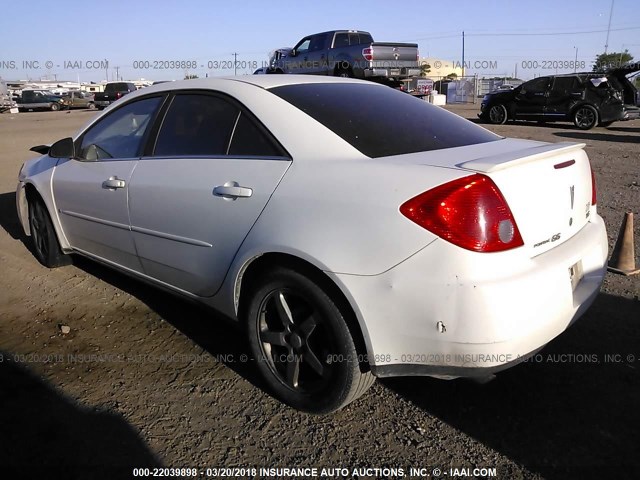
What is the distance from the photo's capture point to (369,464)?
7.72ft

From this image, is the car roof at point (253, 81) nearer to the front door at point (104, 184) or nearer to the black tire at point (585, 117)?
the front door at point (104, 184)

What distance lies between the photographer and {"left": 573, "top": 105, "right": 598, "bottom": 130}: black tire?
15823 mm

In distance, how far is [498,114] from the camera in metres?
18.0

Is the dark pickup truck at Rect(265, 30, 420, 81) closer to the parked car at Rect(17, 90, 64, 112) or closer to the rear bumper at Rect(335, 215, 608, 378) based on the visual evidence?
the rear bumper at Rect(335, 215, 608, 378)

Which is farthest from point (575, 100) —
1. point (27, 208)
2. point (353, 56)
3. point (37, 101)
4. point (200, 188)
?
point (37, 101)

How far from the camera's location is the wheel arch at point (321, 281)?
233 cm

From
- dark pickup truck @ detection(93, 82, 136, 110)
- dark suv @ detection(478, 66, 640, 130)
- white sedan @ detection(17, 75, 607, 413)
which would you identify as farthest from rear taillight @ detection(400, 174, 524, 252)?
dark pickup truck @ detection(93, 82, 136, 110)

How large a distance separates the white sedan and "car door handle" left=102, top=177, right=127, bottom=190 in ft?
0.05

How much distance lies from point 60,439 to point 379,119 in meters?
2.27

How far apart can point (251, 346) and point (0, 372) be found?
156 cm

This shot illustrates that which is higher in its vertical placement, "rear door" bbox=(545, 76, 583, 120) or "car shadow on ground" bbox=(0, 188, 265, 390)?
"rear door" bbox=(545, 76, 583, 120)

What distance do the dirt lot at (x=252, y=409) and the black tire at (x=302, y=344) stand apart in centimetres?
14

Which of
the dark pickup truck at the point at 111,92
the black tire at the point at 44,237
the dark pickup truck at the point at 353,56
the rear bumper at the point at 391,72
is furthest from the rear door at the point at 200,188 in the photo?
the dark pickup truck at the point at 111,92

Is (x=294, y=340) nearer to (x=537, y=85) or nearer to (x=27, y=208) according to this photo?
(x=27, y=208)
